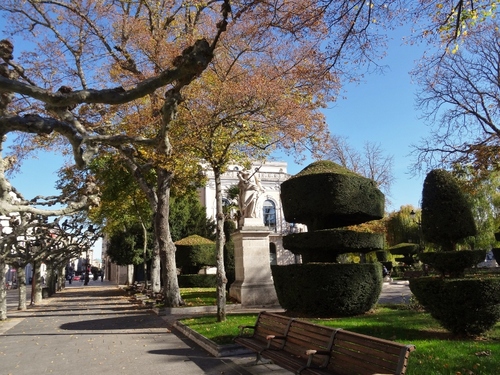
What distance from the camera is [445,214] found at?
9039 mm

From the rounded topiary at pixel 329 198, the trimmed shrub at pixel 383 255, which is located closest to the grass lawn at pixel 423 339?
the rounded topiary at pixel 329 198

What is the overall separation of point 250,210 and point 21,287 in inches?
424

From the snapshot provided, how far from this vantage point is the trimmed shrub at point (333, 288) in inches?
450

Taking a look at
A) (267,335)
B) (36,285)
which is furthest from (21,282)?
(267,335)

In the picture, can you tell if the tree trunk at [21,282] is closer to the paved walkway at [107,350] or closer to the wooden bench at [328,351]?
the paved walkway at [107,350]

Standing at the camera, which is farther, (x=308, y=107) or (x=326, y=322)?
(x=308, y=107)

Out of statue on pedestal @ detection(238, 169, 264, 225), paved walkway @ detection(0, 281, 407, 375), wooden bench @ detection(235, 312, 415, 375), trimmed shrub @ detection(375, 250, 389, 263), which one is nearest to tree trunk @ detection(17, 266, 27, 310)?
paved walkway @ detection(0, 281, 407, 375)

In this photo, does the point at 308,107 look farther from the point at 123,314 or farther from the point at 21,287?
the point at 21,287

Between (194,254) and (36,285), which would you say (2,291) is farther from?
(194,254)

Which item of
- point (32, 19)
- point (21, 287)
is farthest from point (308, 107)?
point (21, 287)

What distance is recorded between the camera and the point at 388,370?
14.4ft

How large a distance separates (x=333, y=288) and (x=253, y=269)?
4.99 metres

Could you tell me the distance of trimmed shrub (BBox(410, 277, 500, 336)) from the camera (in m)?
7.32

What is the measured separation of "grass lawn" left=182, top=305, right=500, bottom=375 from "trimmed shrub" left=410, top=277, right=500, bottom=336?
0.81 ft
